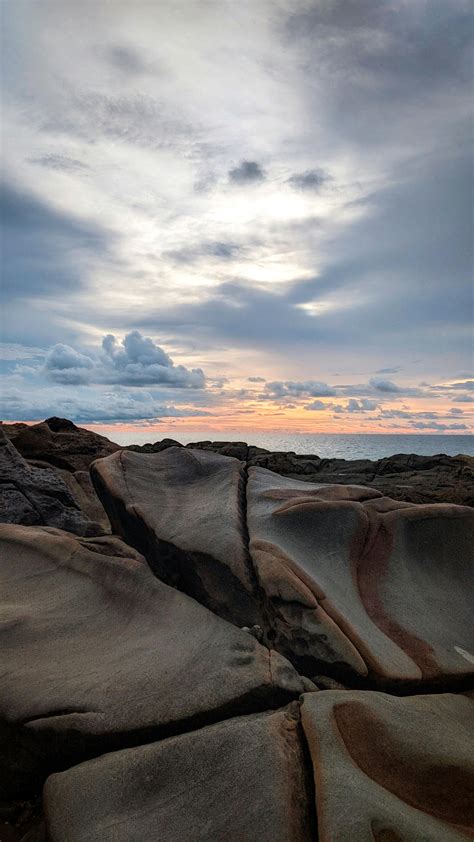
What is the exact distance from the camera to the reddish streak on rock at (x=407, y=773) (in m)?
2.99

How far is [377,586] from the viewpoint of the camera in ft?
16.8

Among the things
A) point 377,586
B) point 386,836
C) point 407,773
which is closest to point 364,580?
point 377,586

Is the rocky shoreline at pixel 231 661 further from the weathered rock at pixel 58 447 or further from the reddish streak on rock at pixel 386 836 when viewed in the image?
the weathered rock at pixel 58 447

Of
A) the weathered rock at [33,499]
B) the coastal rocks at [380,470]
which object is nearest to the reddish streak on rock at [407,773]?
the weathered rock at [33,499]

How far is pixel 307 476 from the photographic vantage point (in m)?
17.7

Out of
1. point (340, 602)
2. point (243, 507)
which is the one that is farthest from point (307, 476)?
point (340, 602)

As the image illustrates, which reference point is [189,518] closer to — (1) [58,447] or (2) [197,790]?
(2) [197,790]

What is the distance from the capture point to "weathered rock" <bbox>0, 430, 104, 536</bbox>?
270 inches

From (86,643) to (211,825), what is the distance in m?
1.98

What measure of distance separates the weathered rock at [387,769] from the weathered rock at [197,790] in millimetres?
155

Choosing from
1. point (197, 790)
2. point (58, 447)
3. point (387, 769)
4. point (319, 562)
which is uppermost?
point (58, 447)

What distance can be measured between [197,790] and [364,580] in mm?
2642

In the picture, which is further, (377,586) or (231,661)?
(377,586)

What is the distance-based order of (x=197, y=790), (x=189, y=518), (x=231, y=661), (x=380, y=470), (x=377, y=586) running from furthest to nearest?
(x=380, y=470) < (x=189, y=518) < (x=377, y=586) < (x=231, y=661) < (x=197, y=790)
